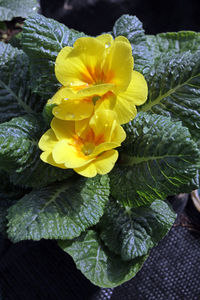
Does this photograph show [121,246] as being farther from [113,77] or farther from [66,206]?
[113,77]

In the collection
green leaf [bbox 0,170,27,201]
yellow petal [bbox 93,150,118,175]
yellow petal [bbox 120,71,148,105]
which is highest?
Result: yellow petal [bbox 120,71,148,105]

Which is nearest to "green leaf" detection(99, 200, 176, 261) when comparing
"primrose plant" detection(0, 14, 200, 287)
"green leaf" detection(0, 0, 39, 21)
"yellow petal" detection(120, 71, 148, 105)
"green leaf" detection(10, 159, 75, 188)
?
"primrose plant" detection(0, 14, 200, 287)

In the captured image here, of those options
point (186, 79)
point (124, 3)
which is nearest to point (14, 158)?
point (186, 79)

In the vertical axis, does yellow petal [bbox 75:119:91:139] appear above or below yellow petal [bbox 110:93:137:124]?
below

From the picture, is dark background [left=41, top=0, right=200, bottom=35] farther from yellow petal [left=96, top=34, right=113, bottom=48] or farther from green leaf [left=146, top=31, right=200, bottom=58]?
yellow petal [left=96, top=34, right=113, bottom=48]

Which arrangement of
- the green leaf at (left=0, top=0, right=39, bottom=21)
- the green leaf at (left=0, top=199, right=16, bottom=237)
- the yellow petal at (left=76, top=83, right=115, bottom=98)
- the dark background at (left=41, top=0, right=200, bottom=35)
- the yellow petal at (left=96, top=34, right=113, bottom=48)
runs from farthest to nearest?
1. the dark background at (left=41, top=0, right=200, bottom=35)
2. the green leaf at (left=0, top=0, right=39, bottom=21)
3. the green leaf at (left=0, top=199, right=16, bottom=237)
4. the yellow petal at (left=96, top=34, right=113, bottom=48)
5. the yellow petal at (left=76, top=83, right=115, bottom=98)
